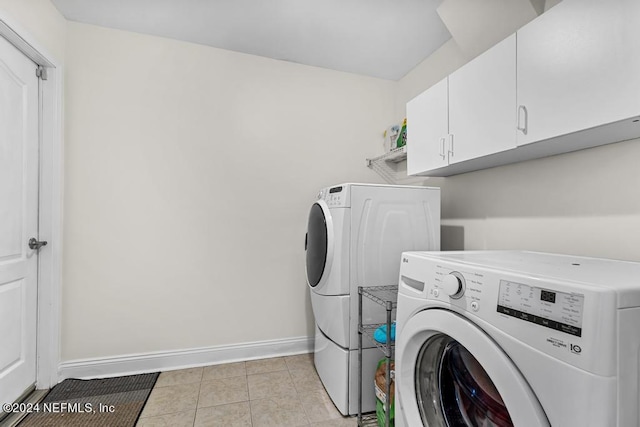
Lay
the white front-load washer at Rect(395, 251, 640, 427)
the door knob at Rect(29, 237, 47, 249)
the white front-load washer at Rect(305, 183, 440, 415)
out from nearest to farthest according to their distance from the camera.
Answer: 1. the white front-load washer at Rect(395, 251, 640, 427)
2. the white front-load washer at Rect(305, 183, 440, 415)
3. the door knob at Rect(29, 237, 47, 249)

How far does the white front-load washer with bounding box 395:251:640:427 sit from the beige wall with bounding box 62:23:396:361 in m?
1.58

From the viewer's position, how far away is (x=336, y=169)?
9.11 ft

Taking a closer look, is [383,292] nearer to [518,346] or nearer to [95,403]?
[518,346]

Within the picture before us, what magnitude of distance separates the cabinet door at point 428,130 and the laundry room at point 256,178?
0.7 inches

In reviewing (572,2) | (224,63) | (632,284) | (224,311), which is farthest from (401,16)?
(224,311)

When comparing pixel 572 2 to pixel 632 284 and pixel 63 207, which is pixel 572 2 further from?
pixel 63 207

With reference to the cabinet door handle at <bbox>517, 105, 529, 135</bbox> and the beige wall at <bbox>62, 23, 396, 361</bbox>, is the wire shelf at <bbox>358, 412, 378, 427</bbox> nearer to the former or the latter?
the beige wall at <bbox>62, 23, 396, 361</bbox>

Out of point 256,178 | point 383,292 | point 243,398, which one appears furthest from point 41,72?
point 383,292

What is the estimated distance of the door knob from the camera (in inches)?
75.7

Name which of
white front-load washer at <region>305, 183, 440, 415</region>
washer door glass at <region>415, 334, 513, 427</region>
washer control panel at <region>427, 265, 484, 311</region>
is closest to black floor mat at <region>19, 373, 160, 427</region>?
white front-load washer at <region>305, 183, 440, 415</region>

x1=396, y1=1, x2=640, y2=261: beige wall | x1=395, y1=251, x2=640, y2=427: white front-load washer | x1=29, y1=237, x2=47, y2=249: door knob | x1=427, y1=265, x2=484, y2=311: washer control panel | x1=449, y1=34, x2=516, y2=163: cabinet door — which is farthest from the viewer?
x1=29, y1=237, x2=47, y2=249: door knob

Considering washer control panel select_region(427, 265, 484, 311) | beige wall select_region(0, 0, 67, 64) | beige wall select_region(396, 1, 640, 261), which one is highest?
beige wall select_region(0, 0, 67, 64)

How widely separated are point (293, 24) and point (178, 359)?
2.54m

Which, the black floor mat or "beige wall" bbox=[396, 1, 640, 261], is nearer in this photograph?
"beige wall" bbox=[396, 1, 640, 261]
